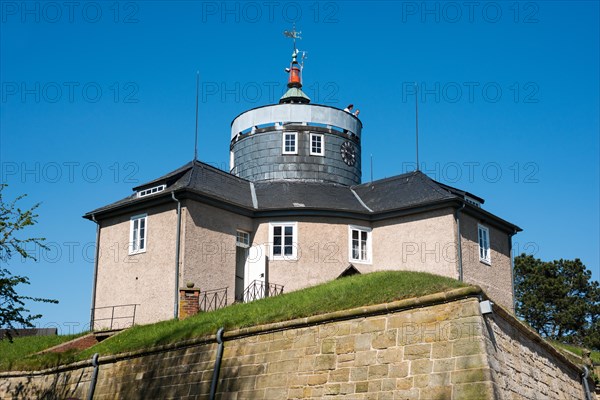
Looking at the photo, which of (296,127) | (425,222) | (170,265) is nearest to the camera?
(170,265)

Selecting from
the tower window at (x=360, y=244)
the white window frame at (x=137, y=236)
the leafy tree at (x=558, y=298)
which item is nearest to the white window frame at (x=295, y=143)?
the tower window at (x=360, y=244)

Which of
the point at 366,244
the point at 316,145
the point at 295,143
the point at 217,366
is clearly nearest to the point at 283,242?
the point at 366,244

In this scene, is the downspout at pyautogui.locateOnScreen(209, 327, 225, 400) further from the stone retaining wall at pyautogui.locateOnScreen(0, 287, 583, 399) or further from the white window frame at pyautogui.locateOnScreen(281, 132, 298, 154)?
the white window frame at pyautogui.locateOnScreen(281, 132, 298, 154)

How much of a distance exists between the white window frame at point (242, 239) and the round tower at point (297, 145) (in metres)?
4.17

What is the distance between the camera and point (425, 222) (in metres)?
27.8

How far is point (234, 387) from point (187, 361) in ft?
6.52

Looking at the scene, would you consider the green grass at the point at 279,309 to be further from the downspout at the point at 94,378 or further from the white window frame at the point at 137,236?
the white window frame at the point at 137,236

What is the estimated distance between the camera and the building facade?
26.4m

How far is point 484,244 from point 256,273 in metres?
8.65

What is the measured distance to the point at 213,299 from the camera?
26.2m

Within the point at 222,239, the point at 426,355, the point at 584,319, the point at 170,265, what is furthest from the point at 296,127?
the point at 584,319

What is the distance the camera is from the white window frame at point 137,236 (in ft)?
89.5

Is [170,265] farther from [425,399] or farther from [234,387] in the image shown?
[425,399]

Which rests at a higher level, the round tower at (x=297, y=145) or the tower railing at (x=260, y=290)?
the round tower at (x=297, y=145)
